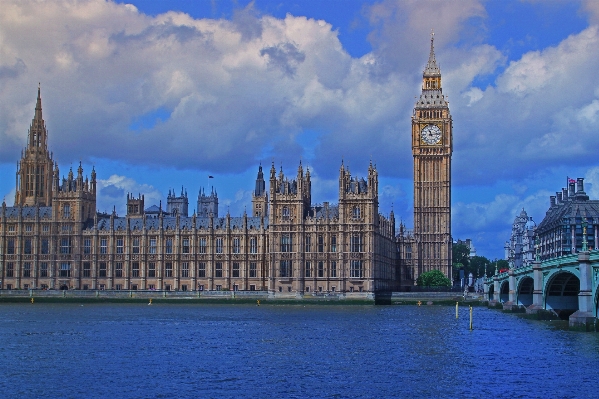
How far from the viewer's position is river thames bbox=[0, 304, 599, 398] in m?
53.8

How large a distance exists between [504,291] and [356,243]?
2318 cm

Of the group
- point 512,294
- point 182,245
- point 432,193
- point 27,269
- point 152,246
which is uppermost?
point 432,193

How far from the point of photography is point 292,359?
6725 centimetres

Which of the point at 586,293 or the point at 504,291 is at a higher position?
the point at 586,293

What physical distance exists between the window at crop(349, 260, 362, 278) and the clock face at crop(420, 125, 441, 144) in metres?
37.5

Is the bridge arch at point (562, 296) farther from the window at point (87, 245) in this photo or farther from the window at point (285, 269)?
the window at point (87, 245)

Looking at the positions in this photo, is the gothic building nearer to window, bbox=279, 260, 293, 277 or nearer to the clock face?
window, bbox=279, 260, 293, 277

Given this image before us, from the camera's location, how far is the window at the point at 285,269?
516 ft

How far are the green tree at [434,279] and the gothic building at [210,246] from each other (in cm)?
638

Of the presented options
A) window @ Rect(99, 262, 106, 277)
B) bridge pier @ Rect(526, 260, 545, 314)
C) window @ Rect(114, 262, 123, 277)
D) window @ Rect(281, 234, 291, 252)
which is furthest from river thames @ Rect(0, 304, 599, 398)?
window @ Rect(99, 262, 106, 277)

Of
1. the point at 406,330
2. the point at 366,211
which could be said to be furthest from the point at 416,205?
the point at 406,330

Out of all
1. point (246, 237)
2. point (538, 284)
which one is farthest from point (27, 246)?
point (538, 284)

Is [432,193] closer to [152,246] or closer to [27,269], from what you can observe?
[152,246]

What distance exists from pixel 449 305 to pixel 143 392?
336 ft
